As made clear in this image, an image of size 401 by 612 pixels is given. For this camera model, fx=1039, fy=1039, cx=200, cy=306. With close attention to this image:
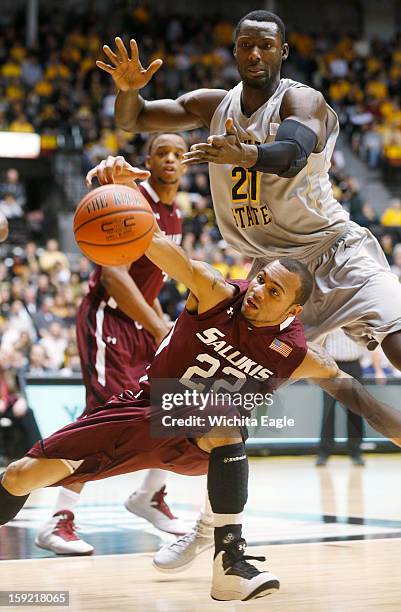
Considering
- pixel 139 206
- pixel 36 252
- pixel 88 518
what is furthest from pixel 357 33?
pixel 139 206

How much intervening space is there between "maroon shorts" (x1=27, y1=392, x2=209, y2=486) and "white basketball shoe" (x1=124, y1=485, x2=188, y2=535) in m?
1.48

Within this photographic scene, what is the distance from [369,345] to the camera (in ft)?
15.0

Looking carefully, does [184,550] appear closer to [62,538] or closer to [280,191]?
[62,538]

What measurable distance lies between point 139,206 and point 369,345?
1334 millimetres

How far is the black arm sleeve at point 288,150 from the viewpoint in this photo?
383cm

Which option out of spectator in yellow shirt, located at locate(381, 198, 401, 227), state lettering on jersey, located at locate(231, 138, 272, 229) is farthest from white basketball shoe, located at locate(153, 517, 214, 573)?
spectator in yellow shirt, located at locate(381, 198, 401, 227)

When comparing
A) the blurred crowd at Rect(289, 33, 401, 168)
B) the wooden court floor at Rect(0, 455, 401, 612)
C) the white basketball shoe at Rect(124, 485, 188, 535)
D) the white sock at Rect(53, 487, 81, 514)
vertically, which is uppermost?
the blurred crowd at Rect(289, 33, 401, 168)

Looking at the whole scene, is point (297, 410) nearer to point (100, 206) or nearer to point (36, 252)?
point (100, 206)

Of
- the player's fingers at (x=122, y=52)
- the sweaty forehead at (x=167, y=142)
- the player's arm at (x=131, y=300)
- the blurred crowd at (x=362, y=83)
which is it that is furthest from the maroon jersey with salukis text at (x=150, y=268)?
the blurred crowd at (x=362, y=83)

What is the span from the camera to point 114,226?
12.4 feet

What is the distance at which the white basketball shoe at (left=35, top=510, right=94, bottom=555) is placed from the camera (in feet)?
16.5

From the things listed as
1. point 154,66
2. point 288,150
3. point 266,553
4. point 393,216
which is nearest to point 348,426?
point 266,553

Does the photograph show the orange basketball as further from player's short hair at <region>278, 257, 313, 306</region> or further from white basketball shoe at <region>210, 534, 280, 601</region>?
white basketball shoe at <region>210, 534, 280, 601</region>

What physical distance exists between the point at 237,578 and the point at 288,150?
1577 millimetres
